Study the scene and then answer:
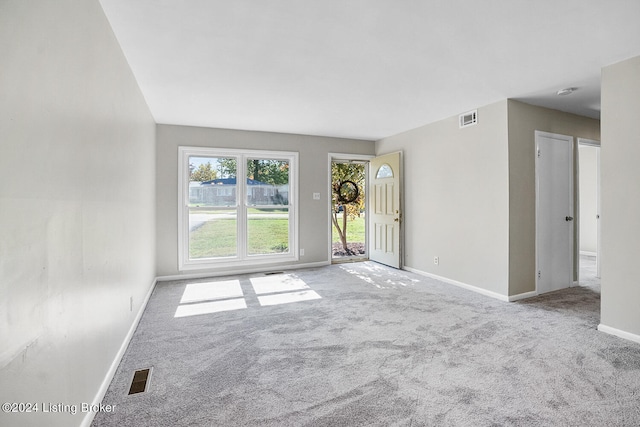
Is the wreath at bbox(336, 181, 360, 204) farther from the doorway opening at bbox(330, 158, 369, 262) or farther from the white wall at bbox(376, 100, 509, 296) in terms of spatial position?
the white wall at bbox(376, 100, 509, 296)

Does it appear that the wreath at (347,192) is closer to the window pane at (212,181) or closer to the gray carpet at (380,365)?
the window pane at (212,181)

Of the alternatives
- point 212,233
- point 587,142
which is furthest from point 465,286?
point 212,233

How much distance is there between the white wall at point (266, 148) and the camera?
4742 mm

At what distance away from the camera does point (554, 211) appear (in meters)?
4.05

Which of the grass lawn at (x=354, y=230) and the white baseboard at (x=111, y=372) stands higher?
the grass lawn at (x=354, y=230)

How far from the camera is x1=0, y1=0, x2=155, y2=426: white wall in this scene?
0.99 m

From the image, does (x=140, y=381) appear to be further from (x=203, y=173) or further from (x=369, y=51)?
(x=203, y=173)

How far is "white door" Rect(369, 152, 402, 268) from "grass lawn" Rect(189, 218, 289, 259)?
178 centimetres

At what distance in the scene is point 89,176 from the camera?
5.55 feet

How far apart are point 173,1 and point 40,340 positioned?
194 cm

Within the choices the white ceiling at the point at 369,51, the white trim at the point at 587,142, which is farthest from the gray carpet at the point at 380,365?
the white ceiling at the point at 369,51

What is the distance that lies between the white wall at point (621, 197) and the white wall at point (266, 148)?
3860 millimetres

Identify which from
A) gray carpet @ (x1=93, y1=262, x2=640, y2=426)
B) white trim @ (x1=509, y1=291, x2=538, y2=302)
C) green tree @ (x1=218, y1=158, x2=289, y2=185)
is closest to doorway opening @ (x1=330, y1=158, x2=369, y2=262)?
green tree @ (x1=218, y1=158, x2=289, y2=185)

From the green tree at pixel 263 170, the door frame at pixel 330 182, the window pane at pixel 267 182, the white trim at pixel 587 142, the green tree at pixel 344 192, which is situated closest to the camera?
the white trim at pixel 587 142
